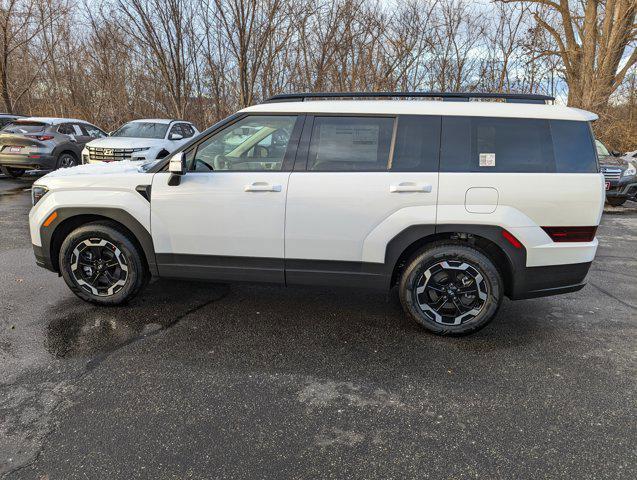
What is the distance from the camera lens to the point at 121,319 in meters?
3.96

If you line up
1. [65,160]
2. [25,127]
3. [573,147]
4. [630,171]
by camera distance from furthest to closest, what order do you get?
[65,160]
[25,127]
[630,171]
[573,147]

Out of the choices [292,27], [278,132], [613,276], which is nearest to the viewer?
[278,132]

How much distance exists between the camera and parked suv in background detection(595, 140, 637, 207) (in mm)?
10625

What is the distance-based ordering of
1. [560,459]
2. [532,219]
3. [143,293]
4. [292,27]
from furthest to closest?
[292,27] < [143,293] < [532,219] < [560,459]

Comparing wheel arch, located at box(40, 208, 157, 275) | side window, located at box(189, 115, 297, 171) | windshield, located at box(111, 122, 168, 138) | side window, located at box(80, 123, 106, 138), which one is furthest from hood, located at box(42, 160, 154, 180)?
side window, located at box(80, 123, 106, 138)

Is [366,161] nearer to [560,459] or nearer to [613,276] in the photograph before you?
[560,459]

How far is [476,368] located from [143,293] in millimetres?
3273

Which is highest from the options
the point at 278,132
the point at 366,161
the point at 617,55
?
the point at 617,55

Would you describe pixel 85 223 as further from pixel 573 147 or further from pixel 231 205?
pixel 573 147

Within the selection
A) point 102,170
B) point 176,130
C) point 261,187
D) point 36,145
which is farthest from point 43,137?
point 261,187

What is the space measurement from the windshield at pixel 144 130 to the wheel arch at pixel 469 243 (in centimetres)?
1043

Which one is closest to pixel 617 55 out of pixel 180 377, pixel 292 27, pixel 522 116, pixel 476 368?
pixel 292 27

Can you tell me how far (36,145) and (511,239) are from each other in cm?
1325

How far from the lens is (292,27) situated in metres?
17.1
